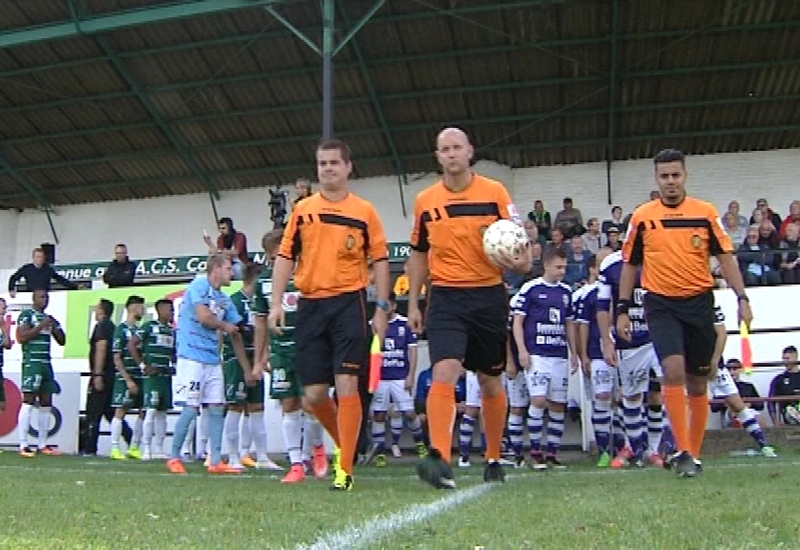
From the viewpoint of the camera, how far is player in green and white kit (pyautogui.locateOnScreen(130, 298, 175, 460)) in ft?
41.3

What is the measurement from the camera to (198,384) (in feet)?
29.7

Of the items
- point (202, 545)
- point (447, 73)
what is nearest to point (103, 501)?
point (202, 545)

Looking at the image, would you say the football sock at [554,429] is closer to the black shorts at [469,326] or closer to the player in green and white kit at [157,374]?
the black shorts at [469,326]

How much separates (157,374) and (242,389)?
106 inches

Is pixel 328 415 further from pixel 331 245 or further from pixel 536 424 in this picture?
pixel 536 424

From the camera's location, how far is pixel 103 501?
5.46m

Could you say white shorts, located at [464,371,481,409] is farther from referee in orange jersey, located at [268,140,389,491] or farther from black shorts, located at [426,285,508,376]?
black shorts, located at [426,285,508,376]

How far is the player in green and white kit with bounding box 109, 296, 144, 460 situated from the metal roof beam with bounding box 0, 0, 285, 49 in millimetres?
6824

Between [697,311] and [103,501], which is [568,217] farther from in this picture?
[103,501]

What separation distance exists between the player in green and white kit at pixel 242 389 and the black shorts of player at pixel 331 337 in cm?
377

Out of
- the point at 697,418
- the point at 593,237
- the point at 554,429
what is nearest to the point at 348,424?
the point at 697,418

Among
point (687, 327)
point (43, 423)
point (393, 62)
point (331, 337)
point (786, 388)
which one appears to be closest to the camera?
point (331, 337)

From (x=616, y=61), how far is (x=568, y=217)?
3.71 m

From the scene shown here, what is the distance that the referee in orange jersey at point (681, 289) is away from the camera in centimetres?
671
